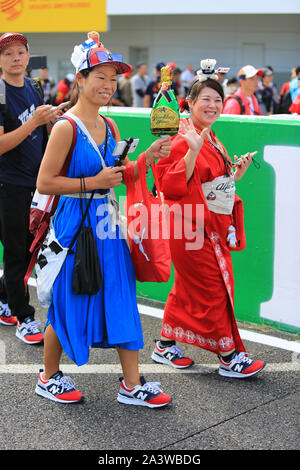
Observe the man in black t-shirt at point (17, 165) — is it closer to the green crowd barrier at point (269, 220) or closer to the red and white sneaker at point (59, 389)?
the red and white sneaker at point (59, 389)

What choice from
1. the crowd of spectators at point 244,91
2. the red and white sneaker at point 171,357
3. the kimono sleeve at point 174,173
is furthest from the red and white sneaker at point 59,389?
the crowd of spectators at point 244,91

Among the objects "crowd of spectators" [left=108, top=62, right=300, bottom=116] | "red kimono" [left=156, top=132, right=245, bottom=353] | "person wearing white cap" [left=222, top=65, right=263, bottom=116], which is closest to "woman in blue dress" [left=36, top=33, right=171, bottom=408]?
"red kimono" [left=156, top=132, right=245, bottom=353]

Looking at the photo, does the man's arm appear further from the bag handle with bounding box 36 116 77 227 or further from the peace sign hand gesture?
the peace sign hand gesture

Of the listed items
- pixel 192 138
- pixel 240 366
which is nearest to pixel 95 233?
pixel 192 138

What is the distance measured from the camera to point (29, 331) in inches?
180

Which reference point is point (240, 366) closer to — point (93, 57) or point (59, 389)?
point (59, 389)

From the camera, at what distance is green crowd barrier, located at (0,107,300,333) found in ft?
15.2

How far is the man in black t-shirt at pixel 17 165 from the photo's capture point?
4324mm

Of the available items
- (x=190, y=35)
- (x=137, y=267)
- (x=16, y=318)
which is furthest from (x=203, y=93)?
(x=190, y=35)

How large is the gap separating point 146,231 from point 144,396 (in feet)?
2.90

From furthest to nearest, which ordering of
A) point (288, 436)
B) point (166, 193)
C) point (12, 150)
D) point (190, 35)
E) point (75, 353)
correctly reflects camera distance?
1. point (190, 35)
2. point (12, 150)
3. point (166, 193)
4. point (75, 353)
5. point (288, 436)

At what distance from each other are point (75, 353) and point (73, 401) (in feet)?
1.11

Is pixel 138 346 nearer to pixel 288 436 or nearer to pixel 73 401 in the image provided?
pixel 73 401

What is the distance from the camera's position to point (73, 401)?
3.62m
